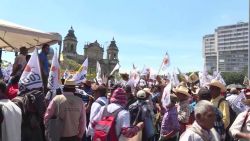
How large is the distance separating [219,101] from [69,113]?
256 cm

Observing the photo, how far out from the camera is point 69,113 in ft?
23.1

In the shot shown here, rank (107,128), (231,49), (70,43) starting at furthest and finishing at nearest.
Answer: (231,49) < (70,43) < (107,128)

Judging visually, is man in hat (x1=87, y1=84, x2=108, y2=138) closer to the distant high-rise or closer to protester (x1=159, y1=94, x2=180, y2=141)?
protester (x1=159, y1=94, x2=180, y2=141)

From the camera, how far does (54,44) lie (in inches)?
420

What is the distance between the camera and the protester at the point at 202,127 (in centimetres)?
417

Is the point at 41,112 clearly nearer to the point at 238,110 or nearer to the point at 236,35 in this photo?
the point at 238,110

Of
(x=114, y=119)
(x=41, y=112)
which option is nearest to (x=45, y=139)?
(x=41, y=112)

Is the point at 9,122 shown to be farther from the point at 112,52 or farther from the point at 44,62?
the point at 112,52

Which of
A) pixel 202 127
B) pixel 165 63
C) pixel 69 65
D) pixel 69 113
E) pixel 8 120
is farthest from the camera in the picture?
pixel 69 65

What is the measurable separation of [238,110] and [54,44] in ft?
16.0

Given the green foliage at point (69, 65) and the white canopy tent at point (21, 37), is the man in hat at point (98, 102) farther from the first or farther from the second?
the green foliage at point (69, 65)

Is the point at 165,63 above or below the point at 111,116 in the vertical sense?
A: above

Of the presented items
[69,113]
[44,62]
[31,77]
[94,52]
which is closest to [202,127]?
[69,113]

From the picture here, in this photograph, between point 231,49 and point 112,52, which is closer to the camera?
point 112,52
